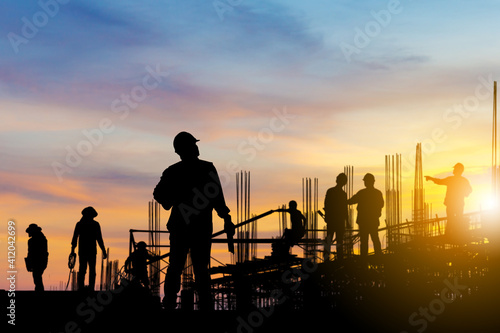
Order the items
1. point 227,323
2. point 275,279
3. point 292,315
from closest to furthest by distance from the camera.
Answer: point 227,323 → point 292,315 → point 275,279

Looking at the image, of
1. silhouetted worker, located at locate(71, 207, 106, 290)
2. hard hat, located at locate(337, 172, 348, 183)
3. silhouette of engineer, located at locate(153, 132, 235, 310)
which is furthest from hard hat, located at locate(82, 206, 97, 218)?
silhouette of engineer, located at locate(153, 132, 235, 310)

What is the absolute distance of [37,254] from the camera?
16.9 m

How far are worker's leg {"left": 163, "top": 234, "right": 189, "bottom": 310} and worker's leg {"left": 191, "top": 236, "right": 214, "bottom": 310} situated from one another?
121 millimetres

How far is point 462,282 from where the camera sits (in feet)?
53.2

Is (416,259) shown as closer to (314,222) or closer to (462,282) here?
(462,282)

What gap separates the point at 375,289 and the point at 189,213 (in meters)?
6.41

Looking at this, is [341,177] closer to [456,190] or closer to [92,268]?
[456,190]

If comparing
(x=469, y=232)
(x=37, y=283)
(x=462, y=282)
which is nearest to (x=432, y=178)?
(x=462, y=282)

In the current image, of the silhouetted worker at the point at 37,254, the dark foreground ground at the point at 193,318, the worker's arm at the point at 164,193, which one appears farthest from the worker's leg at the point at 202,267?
the silhouetted worker at the point at 37,254

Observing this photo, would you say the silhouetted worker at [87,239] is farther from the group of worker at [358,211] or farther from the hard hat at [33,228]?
the group of worker at [358,211]

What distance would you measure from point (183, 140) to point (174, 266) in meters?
1.44

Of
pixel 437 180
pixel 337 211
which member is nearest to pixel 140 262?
pixel 337 211

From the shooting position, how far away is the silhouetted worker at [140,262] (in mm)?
14891

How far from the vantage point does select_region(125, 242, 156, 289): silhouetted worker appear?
14.9 m
